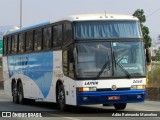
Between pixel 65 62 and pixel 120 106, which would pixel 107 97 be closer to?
pixel 65 62

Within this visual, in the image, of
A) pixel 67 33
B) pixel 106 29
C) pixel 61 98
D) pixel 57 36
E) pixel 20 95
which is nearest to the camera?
pixel 106 29

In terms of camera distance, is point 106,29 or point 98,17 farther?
point 98,17

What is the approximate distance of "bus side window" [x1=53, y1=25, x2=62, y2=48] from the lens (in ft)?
61.9

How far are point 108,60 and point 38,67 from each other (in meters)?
5.38

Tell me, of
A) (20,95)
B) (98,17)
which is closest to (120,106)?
(98,17)

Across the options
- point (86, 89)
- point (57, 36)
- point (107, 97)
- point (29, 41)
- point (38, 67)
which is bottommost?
point (107, 97)

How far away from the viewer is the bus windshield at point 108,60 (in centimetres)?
1700

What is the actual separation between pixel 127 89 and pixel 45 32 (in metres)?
4.97

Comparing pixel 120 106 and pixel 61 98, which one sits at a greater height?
pixel 61 98

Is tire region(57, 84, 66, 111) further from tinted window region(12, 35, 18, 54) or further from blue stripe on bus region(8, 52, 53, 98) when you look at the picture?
tinted window region(12, 35, 18, 54)

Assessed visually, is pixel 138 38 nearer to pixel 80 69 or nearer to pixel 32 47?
pixel 80 69

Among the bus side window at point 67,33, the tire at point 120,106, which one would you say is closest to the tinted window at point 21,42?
the bus side window at point 67,33

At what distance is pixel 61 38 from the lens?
61.3ft

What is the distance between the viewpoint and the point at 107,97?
55.8ft
